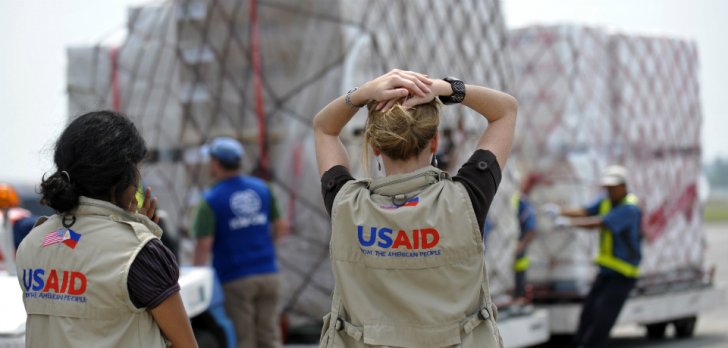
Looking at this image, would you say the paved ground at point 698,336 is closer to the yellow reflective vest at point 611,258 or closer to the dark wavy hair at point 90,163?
the yellow reflective vest at point 611,258

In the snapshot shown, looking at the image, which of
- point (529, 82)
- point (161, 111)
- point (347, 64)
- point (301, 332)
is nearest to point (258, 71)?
point (347, 64)

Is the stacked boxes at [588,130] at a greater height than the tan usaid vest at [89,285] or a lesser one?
lesser

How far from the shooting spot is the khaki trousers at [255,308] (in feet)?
21.1

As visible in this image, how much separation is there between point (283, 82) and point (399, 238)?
169 inches

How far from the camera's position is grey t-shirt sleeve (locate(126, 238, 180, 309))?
2697mm

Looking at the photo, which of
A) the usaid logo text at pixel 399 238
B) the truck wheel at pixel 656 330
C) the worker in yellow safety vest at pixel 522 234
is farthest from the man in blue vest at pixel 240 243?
the truck wheel at pixel 656 330

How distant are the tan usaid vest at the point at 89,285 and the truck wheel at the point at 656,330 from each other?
9.39 metres

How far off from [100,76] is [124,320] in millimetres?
5967

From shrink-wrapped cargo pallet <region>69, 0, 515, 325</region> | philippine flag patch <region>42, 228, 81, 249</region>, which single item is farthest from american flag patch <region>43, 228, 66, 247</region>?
shrink-wrapped cargo pallet <region>69, 0, 515, 325</region>

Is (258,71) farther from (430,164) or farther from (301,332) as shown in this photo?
(430,164)

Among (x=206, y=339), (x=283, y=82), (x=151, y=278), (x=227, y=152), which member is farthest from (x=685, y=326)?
(x=151, y=278)

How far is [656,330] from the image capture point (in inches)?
452

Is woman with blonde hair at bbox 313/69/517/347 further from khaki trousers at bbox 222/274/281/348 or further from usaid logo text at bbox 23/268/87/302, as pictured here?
khaki trousers at bbox 222/274/281/348

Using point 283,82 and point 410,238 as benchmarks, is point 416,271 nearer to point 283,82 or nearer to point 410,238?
point 410,238
